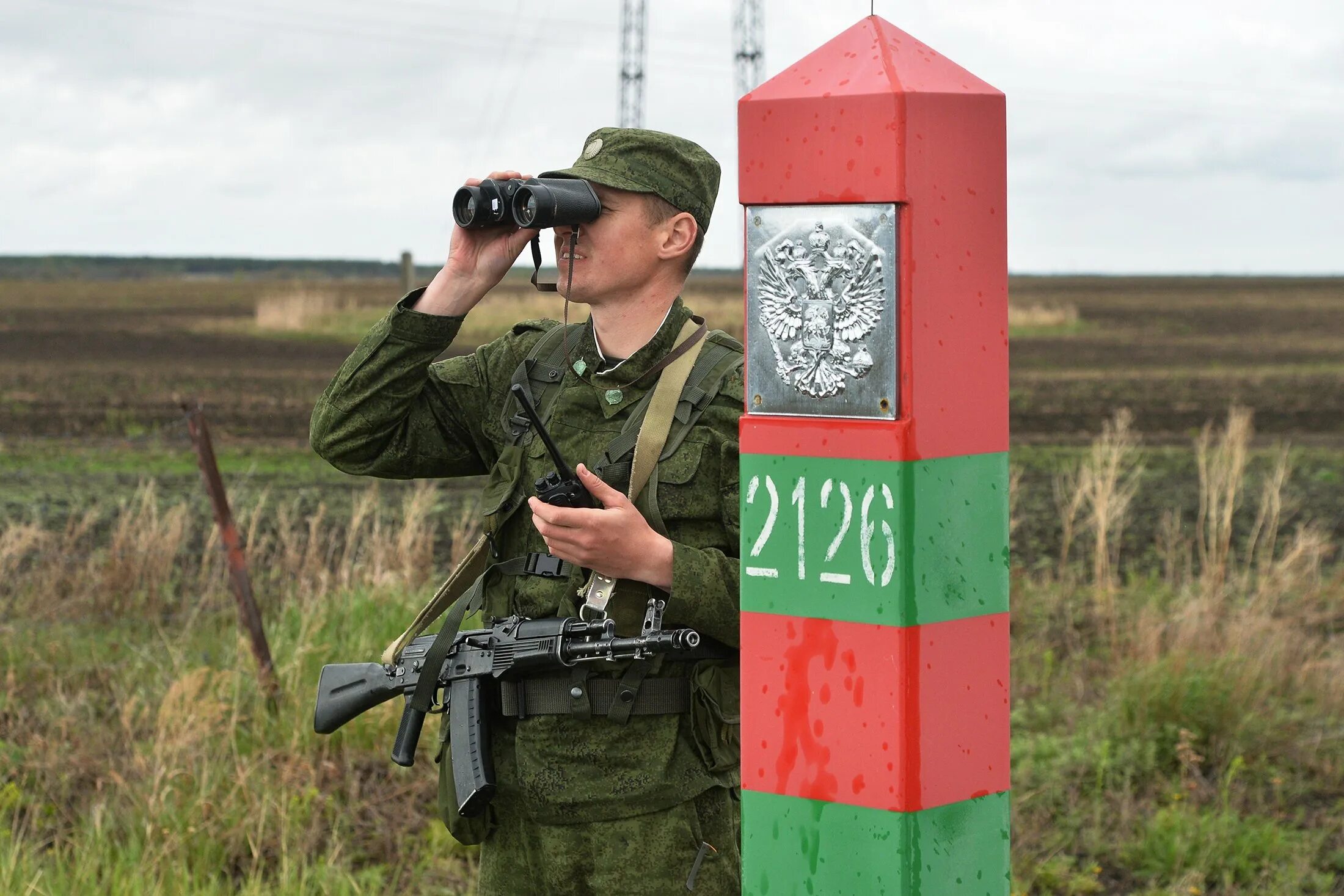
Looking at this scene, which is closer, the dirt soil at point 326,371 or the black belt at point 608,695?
the black belt at point 608,695

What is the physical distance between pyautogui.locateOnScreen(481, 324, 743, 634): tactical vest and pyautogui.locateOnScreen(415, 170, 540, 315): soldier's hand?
17 cm

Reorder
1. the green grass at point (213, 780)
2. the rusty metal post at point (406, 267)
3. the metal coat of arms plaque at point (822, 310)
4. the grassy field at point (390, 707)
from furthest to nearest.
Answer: the rusty metal post at point (406, 267)
the grassy field at point (390, 707)
the green grass at point (213, 780)
the metal coat of arms plaque at point (822, 310)

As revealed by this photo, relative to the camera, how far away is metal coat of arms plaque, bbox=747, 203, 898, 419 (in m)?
1.80

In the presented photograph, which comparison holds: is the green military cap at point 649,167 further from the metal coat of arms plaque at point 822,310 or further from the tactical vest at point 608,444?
the metal coat of arms plaque at point 822,310

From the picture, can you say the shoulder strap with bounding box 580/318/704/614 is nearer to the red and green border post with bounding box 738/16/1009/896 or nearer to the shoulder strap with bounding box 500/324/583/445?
the shoulder strap with bounding box 500/324/583/445

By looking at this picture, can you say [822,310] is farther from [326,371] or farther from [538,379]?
[326,371]

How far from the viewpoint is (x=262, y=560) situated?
8.55 m

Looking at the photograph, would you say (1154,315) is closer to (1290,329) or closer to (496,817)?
(1290,329)

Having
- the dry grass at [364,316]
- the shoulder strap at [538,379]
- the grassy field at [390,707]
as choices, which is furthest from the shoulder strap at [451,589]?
the dry grass at [364,316]

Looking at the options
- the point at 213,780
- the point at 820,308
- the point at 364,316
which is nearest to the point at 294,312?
the point at 364,316

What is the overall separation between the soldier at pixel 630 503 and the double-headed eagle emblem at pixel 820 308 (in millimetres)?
694

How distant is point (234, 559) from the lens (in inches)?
228

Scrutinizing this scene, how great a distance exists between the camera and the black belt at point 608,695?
8.69 ft

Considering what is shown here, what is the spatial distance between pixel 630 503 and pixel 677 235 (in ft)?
1.75
